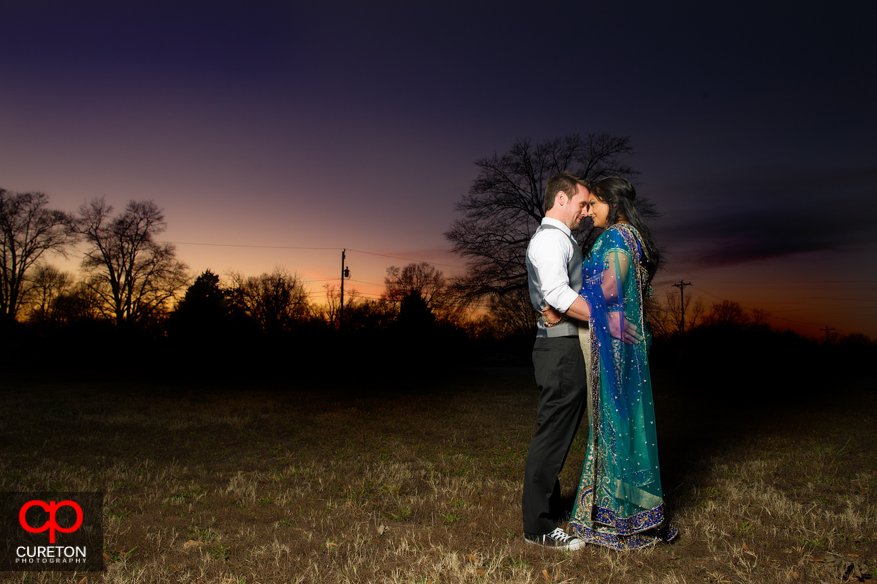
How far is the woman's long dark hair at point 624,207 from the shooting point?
3525 millimetres

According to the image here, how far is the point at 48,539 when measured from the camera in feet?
11.7

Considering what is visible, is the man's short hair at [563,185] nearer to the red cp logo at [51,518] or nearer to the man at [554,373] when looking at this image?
the man at [554,373]

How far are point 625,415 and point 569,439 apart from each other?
0.36 metres

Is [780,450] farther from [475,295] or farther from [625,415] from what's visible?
[475,295]

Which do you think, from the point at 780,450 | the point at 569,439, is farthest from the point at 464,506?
the point at 780,450

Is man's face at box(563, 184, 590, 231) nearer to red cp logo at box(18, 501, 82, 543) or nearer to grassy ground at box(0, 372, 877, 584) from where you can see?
grassy ground at box(0, 372, 877, 584)

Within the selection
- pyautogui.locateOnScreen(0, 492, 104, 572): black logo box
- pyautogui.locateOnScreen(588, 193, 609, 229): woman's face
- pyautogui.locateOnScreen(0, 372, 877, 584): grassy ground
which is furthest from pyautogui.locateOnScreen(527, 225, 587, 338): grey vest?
pyautogui.locateOnScreen(0, 492, 104, 572): black logo box

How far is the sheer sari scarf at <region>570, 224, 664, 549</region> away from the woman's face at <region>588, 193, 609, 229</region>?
15 centimetres

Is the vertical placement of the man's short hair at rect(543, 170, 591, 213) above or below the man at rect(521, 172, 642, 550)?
above

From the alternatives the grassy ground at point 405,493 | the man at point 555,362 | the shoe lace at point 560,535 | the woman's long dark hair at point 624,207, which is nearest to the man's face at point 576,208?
the man at point 555,362

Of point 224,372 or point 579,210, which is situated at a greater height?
point 579,210

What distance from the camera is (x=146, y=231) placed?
111 ft

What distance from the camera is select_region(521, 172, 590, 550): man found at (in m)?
3.35

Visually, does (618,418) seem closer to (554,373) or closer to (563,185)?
(554,373)
